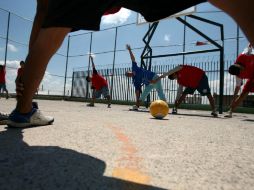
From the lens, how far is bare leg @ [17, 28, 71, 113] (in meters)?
1.99

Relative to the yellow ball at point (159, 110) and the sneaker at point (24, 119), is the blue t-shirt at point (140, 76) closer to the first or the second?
the yellow ball at point (159, 110)

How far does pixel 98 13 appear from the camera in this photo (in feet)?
5.31

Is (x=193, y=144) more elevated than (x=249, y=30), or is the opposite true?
(x=249, y=30)

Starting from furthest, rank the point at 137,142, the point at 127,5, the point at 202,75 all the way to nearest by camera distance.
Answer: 1. the point at 202,75
2. the point at 137,142
3. the point at 127,5

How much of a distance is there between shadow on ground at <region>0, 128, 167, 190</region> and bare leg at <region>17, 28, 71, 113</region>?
2.11ft

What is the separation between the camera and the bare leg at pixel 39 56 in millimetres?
1994

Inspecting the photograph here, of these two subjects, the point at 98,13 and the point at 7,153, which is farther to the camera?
the point at 98,13

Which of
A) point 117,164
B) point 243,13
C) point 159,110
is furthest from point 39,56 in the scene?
point 159,110

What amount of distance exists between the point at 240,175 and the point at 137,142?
870 mm

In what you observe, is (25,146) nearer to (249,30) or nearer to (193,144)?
(193,144)

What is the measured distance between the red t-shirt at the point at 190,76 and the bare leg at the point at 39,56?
6.44 metres

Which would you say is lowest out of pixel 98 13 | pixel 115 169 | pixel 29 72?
pixel 115 169

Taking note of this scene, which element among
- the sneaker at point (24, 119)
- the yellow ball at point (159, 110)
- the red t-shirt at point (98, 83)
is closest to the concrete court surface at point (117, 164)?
the sneaker at point (24, 119)

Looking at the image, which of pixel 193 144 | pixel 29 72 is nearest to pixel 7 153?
pixel 29 72
